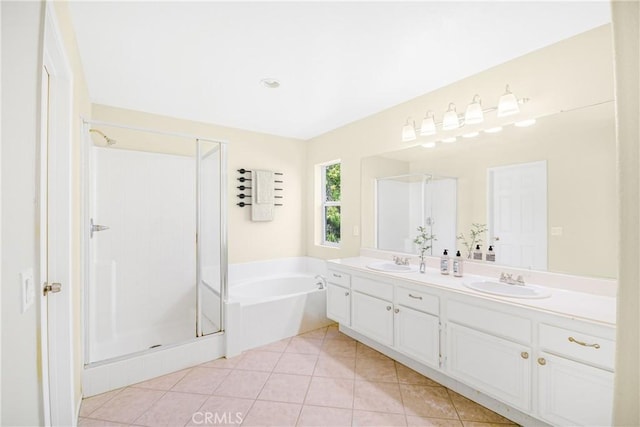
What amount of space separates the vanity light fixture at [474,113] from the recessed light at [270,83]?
1.51m

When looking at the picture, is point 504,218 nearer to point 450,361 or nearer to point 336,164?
point 450,361

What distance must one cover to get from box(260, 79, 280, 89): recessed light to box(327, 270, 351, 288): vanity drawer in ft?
5.92

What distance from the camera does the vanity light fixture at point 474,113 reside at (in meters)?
2.12

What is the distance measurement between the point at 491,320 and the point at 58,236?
2.42 meters

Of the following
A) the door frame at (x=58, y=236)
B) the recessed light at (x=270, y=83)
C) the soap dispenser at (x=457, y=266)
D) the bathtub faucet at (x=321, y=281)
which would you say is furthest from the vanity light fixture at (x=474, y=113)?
the door frame at (x=58, y=236)

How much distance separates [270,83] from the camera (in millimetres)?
2436

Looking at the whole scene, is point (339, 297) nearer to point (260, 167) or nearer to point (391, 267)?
point (391, 267)

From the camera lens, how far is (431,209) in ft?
8.57

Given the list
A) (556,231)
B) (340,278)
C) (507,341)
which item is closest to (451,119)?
(556,231)

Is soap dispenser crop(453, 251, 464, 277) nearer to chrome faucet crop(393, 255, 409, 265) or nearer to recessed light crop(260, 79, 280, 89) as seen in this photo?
chrome faucet crop(393, 255, 409, 265)

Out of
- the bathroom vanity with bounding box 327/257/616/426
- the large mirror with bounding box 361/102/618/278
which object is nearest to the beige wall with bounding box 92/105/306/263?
the bathroom vanity with bounding box 327/257/616/426

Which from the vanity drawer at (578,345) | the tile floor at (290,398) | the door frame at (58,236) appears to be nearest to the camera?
the vanity drawer at (578,345)

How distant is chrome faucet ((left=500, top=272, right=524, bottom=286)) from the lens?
195 centimetres

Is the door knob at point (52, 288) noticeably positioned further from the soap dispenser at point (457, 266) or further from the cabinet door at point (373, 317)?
the soap dispenser at point (457, 266)
